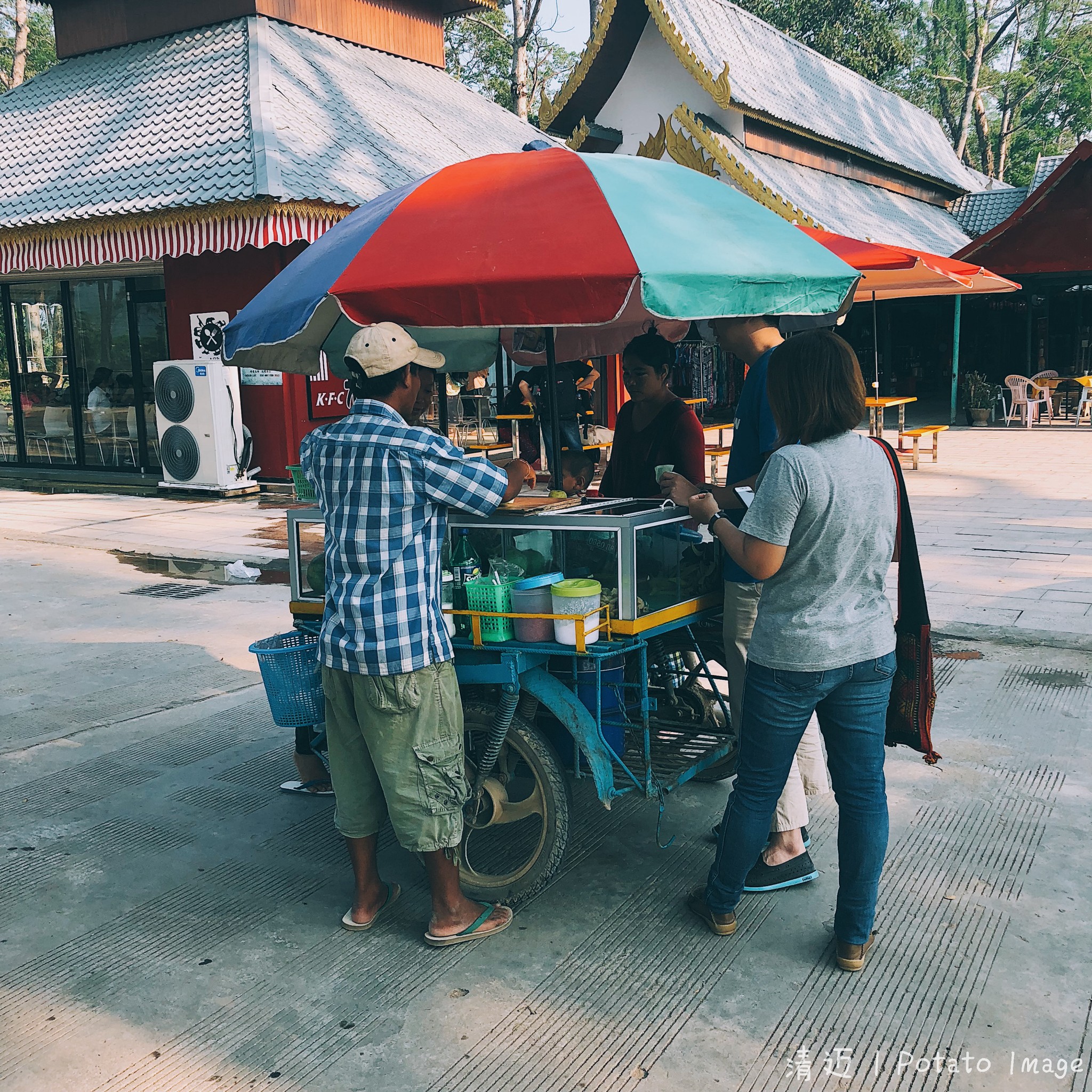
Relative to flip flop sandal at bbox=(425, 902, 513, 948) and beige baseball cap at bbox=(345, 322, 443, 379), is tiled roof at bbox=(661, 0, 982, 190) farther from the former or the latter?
flip flop sandal at bbox=(425, 902, 513, 948)

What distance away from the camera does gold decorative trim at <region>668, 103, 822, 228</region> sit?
54.3 ft

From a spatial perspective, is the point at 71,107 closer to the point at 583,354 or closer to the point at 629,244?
the point at 583,354

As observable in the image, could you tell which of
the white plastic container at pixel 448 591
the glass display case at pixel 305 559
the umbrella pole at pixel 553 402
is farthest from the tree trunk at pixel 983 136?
the white plastic container at pixel 448 591

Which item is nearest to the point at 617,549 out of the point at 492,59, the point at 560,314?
the point at 560,314

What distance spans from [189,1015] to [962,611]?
573 centimetres

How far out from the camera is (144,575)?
9445mm

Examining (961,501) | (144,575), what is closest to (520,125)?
(961,501)

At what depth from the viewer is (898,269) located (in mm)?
10023

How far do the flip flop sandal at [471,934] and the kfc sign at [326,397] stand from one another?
37.4 feet

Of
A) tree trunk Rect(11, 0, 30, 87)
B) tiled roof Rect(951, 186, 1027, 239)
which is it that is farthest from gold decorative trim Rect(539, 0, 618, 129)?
tree trunk Rect(11, 0, 30, 87)

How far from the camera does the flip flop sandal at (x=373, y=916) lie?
11.9ft

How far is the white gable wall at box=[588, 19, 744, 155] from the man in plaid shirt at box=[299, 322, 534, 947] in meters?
17.9

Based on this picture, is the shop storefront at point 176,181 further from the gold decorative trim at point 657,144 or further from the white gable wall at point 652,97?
the white gable wall at point 652,97

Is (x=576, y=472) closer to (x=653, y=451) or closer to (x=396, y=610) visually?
A: (x=653, y=451)
